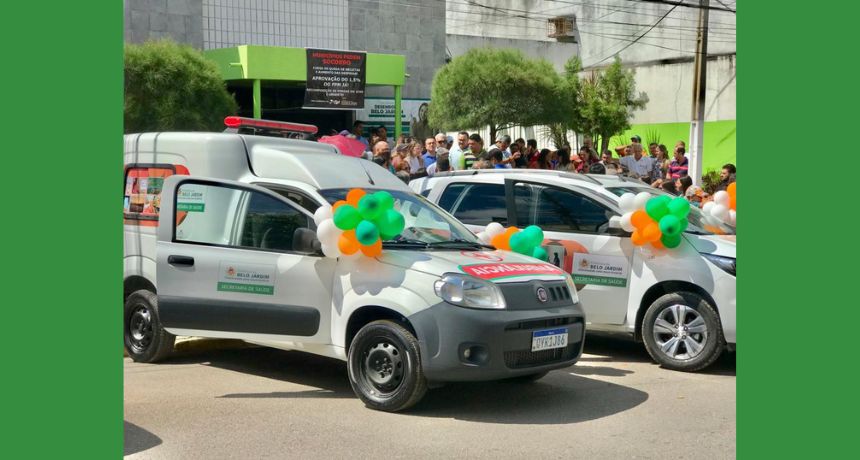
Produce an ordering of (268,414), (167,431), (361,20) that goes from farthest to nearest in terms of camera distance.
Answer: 1. (361,20)
2. (268,414)
3. (167,431)

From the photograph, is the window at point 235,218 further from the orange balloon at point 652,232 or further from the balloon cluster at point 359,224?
the orange balloon at point 652,232

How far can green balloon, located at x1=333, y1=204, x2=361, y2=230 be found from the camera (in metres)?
6.80

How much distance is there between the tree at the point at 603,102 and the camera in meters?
31.3

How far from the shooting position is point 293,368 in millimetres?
8445

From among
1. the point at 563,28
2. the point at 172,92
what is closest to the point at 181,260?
the point at 172,92

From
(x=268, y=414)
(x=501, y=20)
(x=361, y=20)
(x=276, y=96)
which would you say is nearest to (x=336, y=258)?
(x=268, y=414)

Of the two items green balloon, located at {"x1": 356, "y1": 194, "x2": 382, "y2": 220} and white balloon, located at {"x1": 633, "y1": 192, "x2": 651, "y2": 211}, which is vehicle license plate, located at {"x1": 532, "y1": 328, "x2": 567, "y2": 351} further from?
white balloon, located at {"x1": 633, "y1": 192, "x2": 651, "y2": 211}

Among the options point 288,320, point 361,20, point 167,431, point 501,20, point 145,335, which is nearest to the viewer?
point 167,431

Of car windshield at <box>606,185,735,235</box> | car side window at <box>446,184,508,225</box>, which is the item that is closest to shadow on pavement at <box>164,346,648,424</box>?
car windshield at <box>606,185,735,235</box>

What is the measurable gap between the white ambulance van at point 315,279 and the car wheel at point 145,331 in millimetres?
12

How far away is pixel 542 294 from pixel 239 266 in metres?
2.28

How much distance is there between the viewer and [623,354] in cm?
947

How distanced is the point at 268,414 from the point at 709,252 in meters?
4.01

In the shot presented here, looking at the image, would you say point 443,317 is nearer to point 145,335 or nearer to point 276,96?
point 145,335
